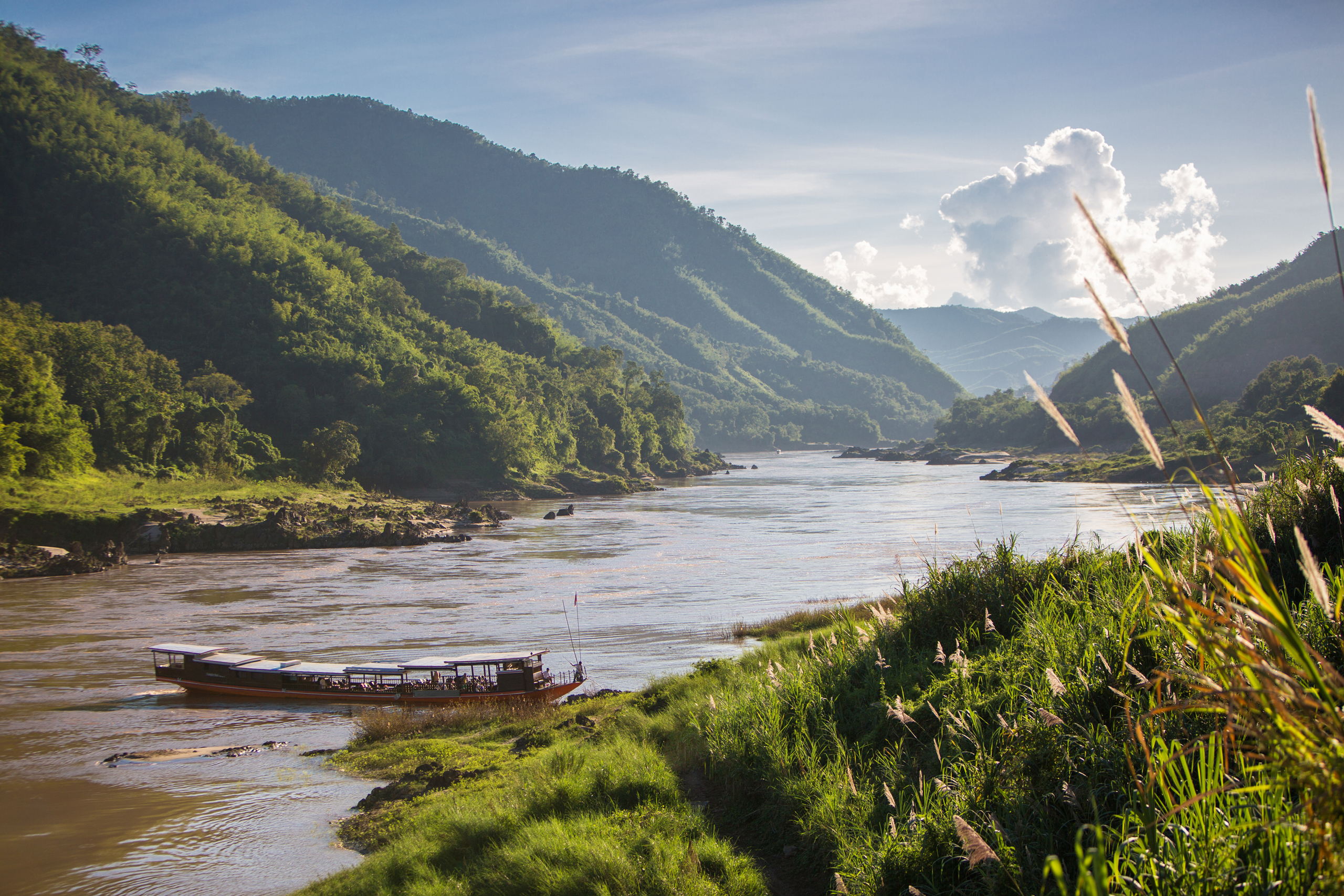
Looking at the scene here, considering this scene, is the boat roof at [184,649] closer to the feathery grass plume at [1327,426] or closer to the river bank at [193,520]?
the river bank at [193,520]

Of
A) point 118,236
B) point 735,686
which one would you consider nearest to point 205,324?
point 118,236

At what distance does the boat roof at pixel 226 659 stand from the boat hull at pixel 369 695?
0.59m

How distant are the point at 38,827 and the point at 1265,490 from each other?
63.8 ft

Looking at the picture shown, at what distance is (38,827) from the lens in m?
14.5

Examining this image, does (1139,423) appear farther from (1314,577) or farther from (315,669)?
(315,669)

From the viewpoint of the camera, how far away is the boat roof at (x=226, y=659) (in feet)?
77.6

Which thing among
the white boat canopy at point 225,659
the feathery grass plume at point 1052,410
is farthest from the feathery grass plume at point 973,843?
the white boat canopy at point 225,659

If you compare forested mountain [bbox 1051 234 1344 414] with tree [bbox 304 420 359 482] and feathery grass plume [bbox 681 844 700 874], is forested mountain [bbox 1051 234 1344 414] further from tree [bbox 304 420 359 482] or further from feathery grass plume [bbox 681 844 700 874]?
feathery grass plume [bbox 681 844 700 874]

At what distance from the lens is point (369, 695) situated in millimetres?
21891

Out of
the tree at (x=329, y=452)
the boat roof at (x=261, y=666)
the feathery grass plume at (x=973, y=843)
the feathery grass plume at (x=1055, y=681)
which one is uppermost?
the tree at (x=329, y=452)

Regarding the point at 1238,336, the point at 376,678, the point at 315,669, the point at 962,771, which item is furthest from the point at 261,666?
the point at 1238,336

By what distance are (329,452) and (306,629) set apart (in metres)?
50.6

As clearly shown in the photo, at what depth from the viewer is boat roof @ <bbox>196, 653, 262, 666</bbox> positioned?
23656 mm

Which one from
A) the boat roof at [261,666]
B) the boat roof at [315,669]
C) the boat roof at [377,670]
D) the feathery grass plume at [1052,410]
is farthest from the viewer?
the boat roof at [261,666]
